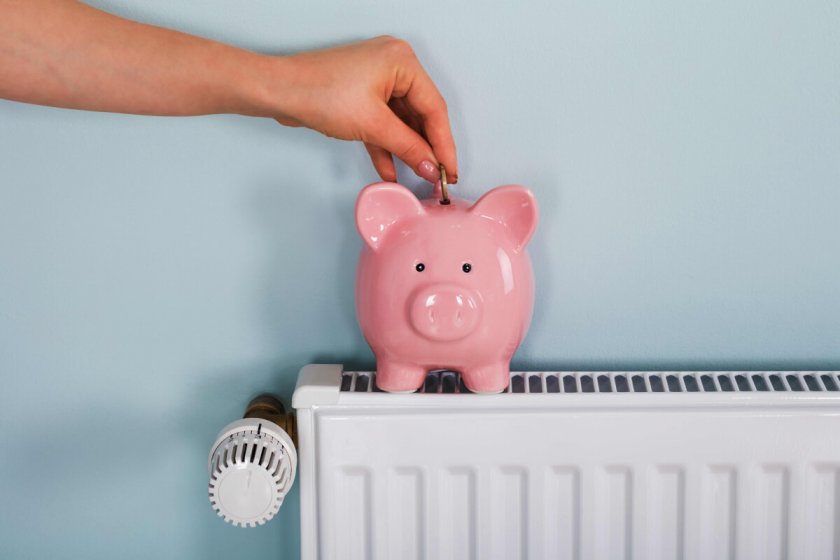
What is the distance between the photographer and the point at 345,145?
89 centimetres

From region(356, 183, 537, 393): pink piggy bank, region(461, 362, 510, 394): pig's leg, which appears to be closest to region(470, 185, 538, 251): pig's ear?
region(356, 183, 537, 393): pink piggy bank

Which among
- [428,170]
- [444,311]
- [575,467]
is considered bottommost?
[575,467]

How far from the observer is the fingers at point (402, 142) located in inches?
31.8

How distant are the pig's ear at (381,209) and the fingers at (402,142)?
39mm

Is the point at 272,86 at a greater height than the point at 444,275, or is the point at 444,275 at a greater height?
A: the point at 272,86

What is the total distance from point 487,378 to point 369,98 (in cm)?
25

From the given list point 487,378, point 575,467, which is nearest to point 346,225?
point 487,378

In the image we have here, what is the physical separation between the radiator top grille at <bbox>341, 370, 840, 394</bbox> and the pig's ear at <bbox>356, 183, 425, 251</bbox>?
0.50ft

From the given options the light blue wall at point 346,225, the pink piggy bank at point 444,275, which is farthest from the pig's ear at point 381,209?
the light blue wall at point 346,225

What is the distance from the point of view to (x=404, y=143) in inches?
32.1

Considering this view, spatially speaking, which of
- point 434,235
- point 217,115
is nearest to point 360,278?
point 434,235

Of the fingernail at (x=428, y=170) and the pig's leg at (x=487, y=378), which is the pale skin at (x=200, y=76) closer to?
the fingernail at (x=428, y=170)

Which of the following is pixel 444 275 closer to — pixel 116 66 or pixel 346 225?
pixel 346 225

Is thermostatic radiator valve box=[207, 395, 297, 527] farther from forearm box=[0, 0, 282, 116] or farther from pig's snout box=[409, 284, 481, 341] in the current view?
forearm box=[0, 0, 282, 116]
